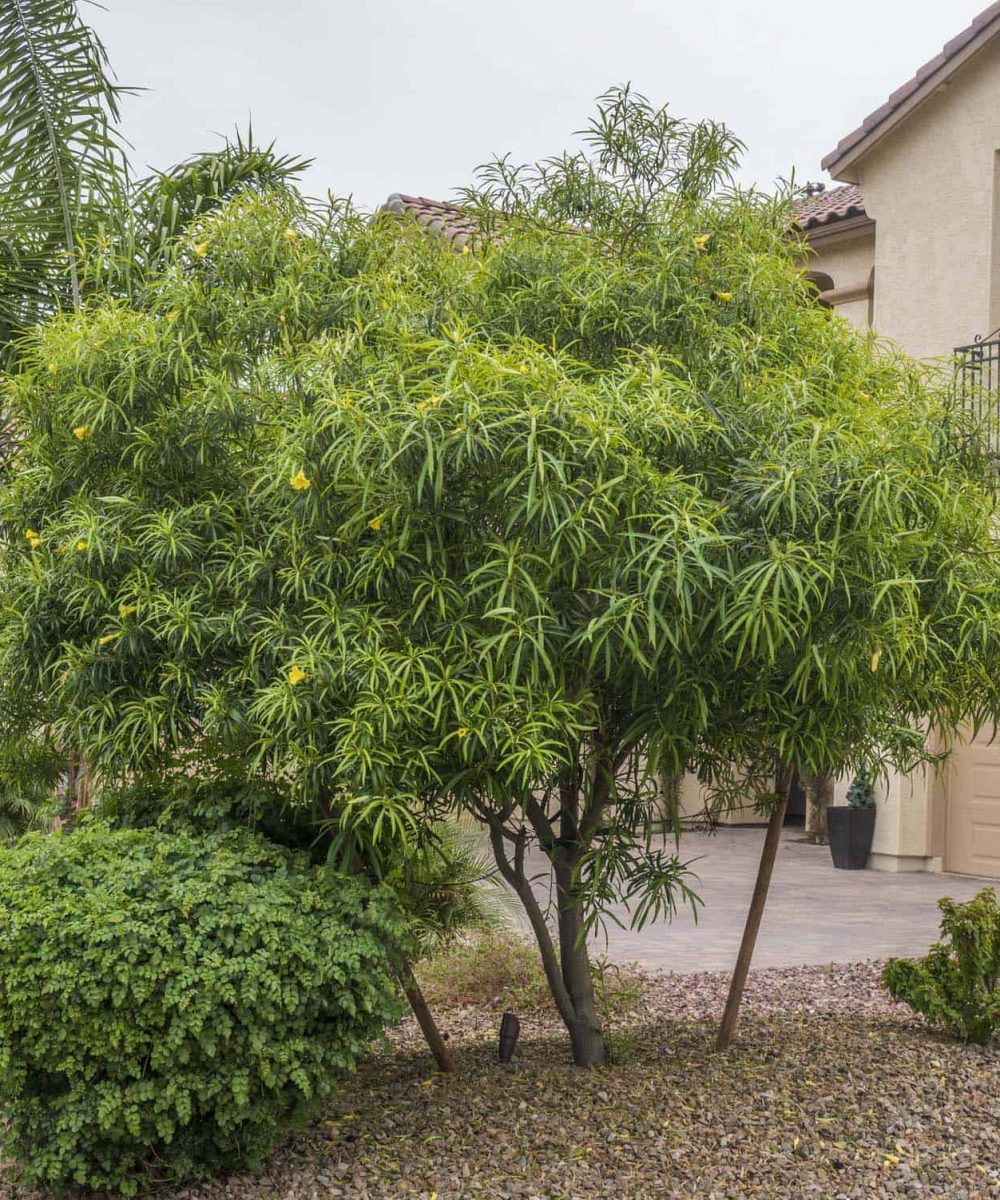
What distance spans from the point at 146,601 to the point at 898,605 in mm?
2396

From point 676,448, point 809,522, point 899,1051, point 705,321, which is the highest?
point 705,321

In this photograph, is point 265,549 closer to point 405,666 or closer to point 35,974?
point 405,666

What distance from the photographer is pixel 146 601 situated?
432 centimetres

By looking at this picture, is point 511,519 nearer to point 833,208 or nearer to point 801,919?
point 801,919

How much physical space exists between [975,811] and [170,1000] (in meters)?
10.7

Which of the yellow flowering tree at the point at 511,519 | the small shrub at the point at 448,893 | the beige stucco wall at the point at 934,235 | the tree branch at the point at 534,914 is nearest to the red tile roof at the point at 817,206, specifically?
the beige stucco wall at the point at 934,235

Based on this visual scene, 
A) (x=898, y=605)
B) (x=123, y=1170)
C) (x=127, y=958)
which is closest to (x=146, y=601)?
(x=127, y=958)

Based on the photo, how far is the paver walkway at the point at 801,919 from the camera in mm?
9227

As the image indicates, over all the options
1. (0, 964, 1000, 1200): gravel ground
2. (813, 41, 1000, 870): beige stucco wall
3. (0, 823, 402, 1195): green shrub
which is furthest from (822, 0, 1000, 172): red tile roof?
(0, 823, 402, 1195): green shrub

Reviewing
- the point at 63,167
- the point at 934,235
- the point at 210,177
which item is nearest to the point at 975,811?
the point at 934,235

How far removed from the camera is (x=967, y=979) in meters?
5.86

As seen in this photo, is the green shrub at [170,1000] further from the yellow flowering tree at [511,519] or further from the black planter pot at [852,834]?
the black planter pot at [852,834]

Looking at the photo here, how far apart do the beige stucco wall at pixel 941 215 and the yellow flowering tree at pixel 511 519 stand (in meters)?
7.82

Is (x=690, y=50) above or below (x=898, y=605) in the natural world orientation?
above
